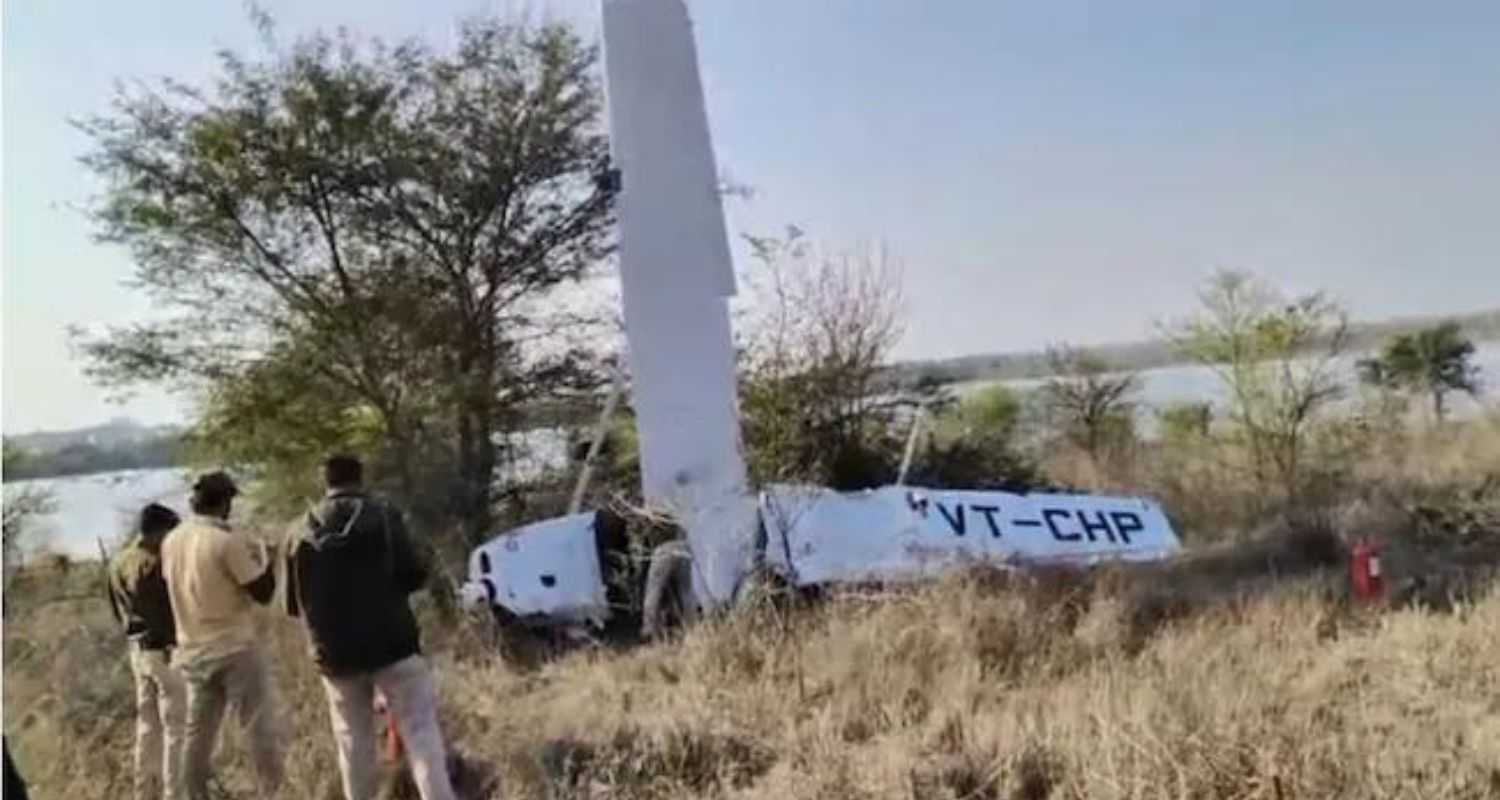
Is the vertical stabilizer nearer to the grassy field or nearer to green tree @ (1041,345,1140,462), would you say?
the grassy field

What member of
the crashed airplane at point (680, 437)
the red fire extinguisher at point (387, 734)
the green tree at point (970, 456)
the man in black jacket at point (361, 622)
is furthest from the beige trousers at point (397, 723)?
the green tree at point (970, 456)

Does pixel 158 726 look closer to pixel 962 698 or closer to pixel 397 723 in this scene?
pixel 397 723

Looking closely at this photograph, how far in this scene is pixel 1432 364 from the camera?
2053 cm

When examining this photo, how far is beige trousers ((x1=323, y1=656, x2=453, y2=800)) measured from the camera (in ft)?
17.6

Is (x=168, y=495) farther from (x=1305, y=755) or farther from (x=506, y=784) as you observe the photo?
(x=1305, y=755)

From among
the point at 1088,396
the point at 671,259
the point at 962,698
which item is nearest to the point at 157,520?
the point at 962,698

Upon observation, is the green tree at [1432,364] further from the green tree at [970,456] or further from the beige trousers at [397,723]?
the beige trousers at [397,723]

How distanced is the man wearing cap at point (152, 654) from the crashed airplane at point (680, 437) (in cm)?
348

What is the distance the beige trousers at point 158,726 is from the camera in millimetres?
6004

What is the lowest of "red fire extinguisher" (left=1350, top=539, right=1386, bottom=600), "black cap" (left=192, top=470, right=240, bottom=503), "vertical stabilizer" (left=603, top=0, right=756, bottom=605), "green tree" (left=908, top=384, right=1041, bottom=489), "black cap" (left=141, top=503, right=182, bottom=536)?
"red fire extinguisher" (left=1350, top=539, right=1386, bottom=600)

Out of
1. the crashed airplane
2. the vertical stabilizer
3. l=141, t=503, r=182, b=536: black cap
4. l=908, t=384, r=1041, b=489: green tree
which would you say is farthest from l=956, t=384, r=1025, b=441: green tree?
l=141, t=503, r=182, b=536: black cap

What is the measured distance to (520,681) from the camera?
8.16 meters

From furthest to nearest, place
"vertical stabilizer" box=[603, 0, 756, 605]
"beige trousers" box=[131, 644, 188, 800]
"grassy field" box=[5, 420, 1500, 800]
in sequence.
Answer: "vertical stabilizer" box=[603, 0, 756, 605]
"beige trousers" box=[131, 644, 188, 800]
"grassy field" box=[5, 420, 1500, 800]

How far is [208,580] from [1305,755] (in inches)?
151
